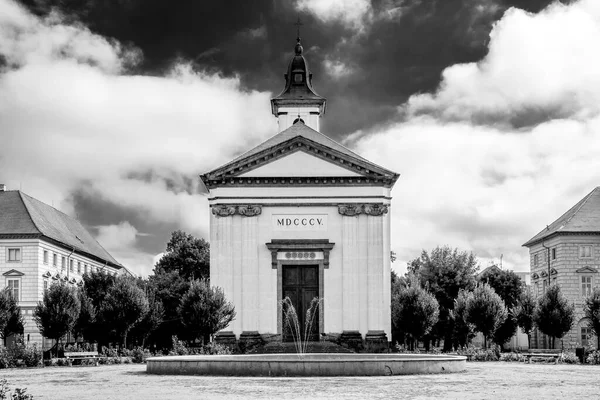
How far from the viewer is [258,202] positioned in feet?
161

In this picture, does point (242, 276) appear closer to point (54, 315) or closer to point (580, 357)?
point (54, 315)

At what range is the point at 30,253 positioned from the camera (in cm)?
6334

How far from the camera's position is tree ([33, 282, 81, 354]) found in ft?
153

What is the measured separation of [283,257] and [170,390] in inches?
1039

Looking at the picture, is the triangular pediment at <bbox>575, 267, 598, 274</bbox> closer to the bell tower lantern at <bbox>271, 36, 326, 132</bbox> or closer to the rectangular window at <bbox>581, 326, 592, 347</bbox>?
the rectangular window at <bbox>581, 326, 592, 347</bbox>

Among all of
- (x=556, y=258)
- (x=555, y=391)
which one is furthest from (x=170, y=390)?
(x=556, y=258)

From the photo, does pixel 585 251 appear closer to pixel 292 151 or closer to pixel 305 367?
pixel 292 151

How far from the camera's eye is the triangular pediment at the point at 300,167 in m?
49.2

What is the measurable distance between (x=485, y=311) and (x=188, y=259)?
37211 millimetres

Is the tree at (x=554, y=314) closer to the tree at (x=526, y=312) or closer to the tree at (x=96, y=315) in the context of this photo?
the tree at (x=526, y=312)

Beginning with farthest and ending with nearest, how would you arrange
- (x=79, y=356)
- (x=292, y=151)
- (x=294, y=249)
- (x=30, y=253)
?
(x=30, y=253) → (x=292, y=151) → (x=294, y=249) → (x=79, y=356)

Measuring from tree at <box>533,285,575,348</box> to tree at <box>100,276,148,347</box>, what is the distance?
74.4 feet

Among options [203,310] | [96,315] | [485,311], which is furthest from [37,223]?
A: [485,311]

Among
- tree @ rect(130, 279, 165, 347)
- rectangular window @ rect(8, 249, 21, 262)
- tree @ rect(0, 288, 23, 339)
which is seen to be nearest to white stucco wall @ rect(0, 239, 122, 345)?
rectangular window @ rect(8, 249, 21, 262)
